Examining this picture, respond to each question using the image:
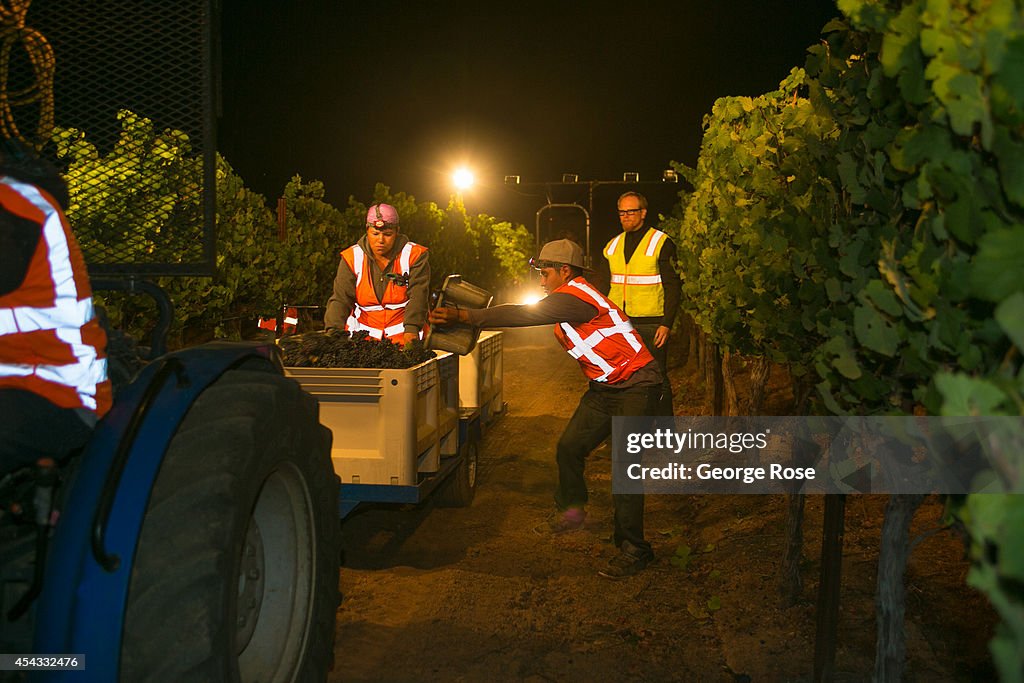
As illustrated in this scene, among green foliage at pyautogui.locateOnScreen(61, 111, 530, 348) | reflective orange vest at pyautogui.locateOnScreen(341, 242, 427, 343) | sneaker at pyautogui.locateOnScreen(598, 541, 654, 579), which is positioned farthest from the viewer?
reflective orange vest at pyautogui.locateOnScreen(341, 242, 427, 343)

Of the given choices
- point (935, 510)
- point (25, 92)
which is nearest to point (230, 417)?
point (25, 92)

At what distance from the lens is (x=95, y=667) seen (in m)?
2.35

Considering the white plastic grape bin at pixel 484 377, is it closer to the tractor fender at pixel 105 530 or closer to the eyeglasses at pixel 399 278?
the eyeglasses at pixel 399 278

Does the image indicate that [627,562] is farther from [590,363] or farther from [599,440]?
[590,363]

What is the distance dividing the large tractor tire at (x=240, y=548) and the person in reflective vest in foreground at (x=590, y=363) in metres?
3.27

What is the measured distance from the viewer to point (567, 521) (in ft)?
24.6

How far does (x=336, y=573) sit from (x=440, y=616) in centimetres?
230

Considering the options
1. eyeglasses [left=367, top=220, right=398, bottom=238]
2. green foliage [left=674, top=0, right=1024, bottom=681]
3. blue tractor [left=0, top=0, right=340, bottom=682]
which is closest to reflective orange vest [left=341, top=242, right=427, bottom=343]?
eyeglasses [left=367, top=220, right=398, bottom=238]

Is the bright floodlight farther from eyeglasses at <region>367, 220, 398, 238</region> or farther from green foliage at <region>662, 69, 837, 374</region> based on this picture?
eyeglasses at <region>367, 220, 398, 238</region>

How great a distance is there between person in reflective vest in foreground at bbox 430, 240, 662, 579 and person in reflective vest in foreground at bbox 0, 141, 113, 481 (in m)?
3.99

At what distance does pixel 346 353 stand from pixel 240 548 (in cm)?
358

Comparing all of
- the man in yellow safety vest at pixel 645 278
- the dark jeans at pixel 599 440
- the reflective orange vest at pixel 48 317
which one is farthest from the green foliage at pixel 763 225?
the reflective orange vest at pixel 48 317

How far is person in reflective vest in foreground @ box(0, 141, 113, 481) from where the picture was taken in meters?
2.48

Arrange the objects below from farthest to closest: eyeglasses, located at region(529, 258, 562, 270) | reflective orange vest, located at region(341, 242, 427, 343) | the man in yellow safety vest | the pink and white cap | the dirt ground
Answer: the man in yellow safety vest, reflective orange vest, located at region(341, 242, 427, 343), the pink and white cap, eyeglasses, located at region(529, 258, 562, 270), the dirt ground
